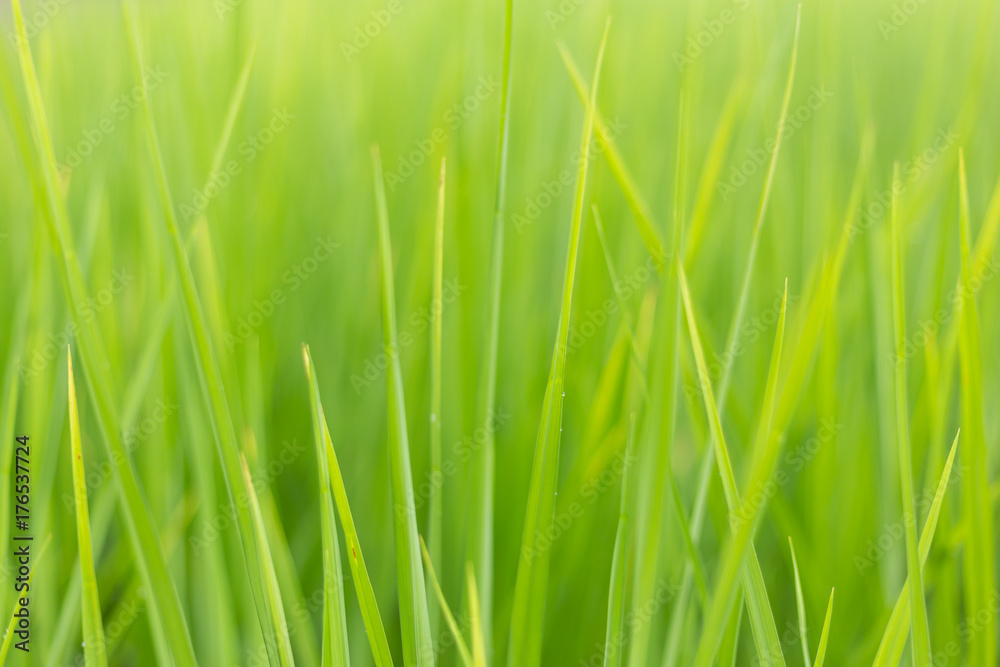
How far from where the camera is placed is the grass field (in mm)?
343

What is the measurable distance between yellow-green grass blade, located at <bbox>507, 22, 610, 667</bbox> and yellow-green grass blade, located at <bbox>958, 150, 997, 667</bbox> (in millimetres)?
215

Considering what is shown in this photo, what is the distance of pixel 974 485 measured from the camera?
15.1 inches

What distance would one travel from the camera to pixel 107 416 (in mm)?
325

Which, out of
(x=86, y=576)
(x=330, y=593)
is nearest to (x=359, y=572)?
(x=330, y=593)

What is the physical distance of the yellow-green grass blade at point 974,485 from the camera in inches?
14.8

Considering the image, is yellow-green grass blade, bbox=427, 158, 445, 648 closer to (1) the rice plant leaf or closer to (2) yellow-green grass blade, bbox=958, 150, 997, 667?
(1) the rice plant leaf

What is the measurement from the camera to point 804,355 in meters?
0.34

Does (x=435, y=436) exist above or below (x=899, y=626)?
above

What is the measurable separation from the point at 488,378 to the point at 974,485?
0.27 metres

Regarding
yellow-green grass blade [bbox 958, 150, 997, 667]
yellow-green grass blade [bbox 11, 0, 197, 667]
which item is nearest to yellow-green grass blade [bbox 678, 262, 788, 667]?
yellow-green grass blade [bbox 958, 150, 997, 667]

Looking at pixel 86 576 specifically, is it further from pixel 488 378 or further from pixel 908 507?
pixel 908 507

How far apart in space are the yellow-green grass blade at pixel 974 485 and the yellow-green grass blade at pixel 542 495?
215mm

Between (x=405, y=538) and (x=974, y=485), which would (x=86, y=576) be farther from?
(x=974, y=485)

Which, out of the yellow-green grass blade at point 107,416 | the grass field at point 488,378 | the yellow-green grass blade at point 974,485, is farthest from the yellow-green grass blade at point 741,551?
the yellow-green grass blade at point 107,416
